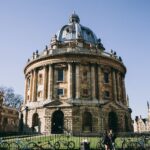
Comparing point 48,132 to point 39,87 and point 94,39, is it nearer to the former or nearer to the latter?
point 39,87

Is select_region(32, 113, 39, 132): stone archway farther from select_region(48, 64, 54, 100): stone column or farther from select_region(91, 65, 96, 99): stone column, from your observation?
select_region(91, 65, 96, 99): stone column

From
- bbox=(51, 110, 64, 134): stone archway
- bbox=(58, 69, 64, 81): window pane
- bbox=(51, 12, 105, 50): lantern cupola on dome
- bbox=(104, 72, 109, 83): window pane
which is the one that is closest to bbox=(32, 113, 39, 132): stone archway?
bbox=(51, 110, 64, 134): stone archway

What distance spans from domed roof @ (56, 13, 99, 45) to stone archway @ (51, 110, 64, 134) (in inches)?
629

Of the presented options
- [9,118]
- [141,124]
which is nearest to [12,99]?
[9,118]

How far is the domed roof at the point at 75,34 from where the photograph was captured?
50.9 meters

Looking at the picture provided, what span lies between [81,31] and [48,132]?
22.7m

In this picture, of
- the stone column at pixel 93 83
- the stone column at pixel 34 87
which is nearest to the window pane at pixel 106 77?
the stone column at pixel 93 83

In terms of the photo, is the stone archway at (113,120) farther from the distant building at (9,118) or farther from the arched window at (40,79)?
the distant building at (9,118)

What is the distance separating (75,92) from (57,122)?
223 inches

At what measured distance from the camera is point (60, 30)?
5375cm

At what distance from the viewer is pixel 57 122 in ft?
136

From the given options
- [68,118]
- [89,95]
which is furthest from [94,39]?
[68,118]

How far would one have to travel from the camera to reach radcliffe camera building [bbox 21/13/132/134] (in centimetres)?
4034

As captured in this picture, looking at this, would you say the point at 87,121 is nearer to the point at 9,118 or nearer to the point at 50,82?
the point at 50,82
